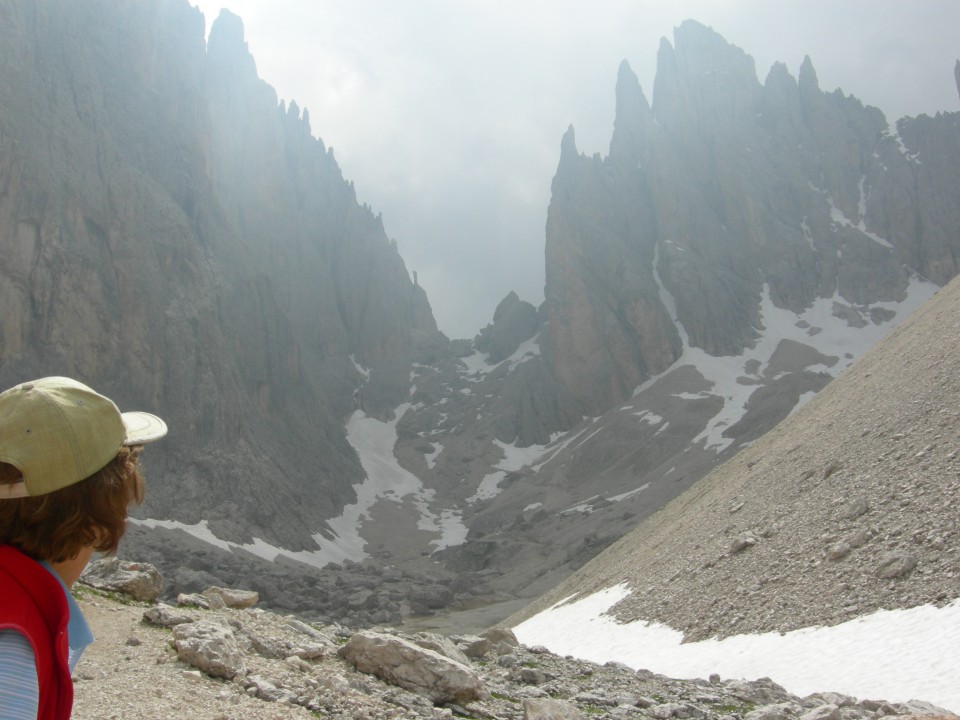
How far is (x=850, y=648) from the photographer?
1603 cm

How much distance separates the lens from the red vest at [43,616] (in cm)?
236

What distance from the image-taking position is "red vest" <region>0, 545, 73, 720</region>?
236cm

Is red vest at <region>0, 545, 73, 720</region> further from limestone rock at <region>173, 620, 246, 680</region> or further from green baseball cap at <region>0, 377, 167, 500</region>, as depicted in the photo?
limestone rock at <region>173, 620, 246, 680</region>

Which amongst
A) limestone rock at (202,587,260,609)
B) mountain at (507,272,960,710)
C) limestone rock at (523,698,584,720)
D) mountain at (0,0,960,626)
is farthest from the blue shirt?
mountain at (0,0,960,626)

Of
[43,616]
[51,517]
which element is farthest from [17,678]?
[51,517]

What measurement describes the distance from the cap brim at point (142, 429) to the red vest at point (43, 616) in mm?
541

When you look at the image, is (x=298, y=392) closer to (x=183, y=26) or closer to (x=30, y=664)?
(x=183, y=26)

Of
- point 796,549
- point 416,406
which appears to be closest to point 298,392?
point 416,406

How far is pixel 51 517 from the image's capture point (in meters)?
2.67

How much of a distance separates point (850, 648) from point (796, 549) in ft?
21.8

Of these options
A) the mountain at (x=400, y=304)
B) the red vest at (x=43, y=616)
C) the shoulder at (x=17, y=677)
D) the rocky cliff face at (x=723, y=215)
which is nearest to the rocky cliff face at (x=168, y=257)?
the mountain at (x=400, y=304)

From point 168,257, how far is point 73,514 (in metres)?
96.4

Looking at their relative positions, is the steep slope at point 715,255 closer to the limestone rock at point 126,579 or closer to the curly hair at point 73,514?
the limestone rock at point 126,579

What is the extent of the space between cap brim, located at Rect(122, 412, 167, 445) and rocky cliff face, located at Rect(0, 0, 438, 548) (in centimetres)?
7674
